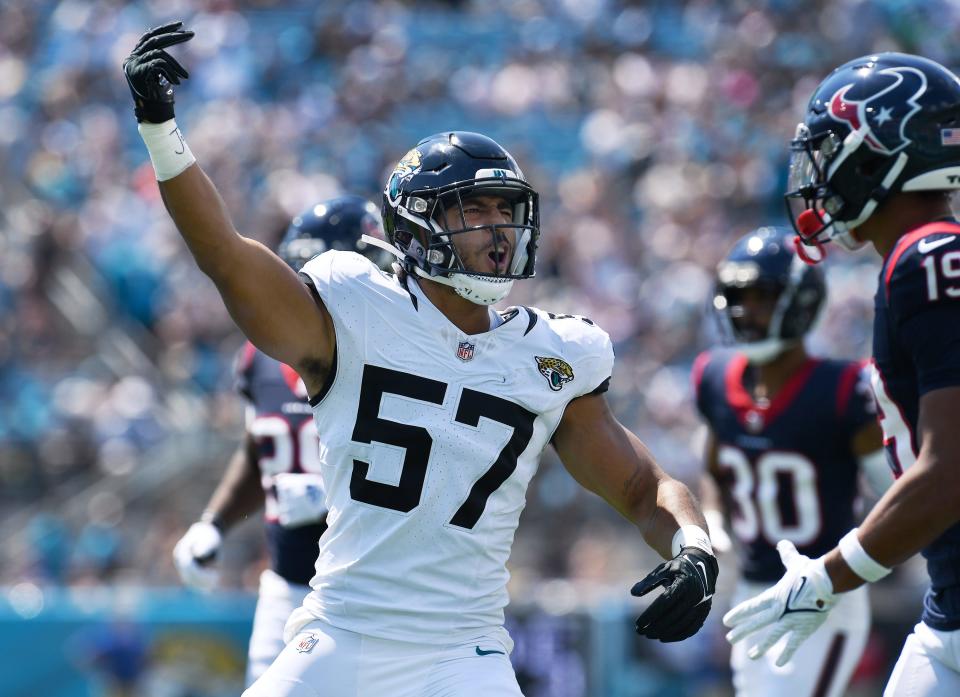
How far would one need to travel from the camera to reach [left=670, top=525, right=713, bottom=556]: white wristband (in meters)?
3.46

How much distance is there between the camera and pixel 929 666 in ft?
11.5

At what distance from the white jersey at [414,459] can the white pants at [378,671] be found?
0.03 meters

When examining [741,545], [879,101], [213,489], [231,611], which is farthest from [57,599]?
[879,101]

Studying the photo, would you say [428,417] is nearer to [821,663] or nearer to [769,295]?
[821,663]

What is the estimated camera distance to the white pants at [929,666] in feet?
11.3

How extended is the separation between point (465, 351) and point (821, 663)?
81.5 inches

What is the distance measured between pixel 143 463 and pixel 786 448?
6482 mm

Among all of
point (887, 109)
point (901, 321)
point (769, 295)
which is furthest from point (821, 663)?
point (887, 109)

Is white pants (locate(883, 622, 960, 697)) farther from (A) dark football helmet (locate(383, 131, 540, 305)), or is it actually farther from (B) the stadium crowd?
(B) the stadium crowd

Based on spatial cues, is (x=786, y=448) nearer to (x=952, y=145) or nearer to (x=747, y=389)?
(x=747, y=389)

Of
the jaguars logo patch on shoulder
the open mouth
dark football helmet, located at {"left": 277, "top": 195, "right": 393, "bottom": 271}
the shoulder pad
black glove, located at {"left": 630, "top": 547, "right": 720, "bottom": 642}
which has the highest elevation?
the shoulder pad

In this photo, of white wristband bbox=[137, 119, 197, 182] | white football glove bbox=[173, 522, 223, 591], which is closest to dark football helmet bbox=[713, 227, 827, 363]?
white football glove bbox=[173, 522, 223, 591]

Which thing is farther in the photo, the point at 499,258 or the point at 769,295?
the point at 769,295

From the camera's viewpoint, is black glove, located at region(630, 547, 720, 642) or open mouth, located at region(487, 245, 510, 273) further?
open mouth, located at region(487, 245, 510, 273)
